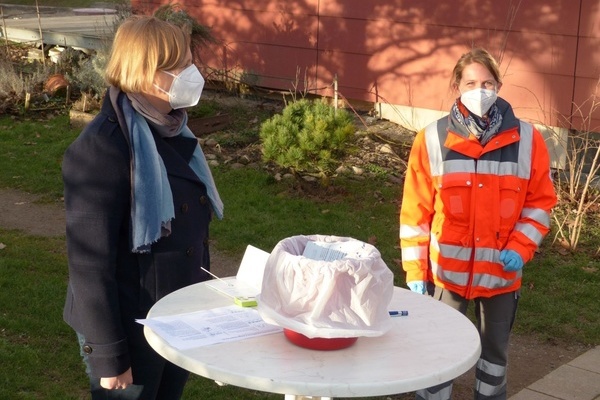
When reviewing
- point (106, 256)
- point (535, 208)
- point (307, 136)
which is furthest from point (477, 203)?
point (307, 136)

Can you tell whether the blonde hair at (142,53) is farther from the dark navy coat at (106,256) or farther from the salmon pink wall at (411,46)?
the salmon pink wall at (411,46)

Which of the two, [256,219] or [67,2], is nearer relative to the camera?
[256,219]

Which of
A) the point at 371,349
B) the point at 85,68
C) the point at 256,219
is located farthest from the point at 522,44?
the point at 371,349

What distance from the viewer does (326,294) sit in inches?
107

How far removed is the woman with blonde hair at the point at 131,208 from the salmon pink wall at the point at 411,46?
21.8 ft

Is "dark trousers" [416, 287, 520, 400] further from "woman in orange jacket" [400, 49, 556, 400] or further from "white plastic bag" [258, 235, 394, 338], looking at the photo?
"white plastic bag" [258, 235, 394, 338]

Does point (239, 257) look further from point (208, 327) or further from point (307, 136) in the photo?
point (208, 327)

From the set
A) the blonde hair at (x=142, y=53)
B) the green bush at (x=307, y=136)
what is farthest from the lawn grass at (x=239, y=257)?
the blonde hair at (x=142, y=53)

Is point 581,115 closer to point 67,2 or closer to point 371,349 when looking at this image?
point 371,349

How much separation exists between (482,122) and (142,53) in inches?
67.0

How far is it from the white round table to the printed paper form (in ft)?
0.10

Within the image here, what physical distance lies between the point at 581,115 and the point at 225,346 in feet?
24.1

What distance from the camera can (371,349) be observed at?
2.85 metres

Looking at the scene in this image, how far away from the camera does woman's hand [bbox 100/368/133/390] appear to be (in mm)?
3209
